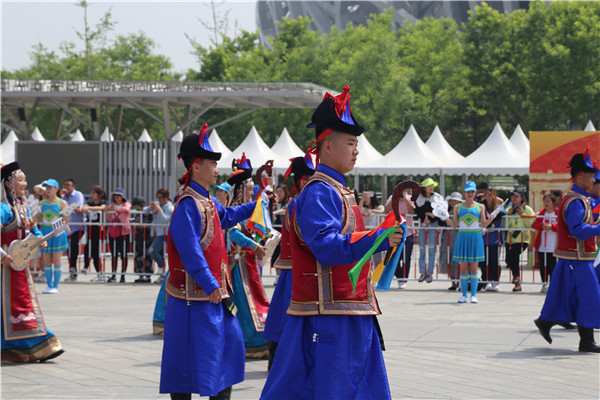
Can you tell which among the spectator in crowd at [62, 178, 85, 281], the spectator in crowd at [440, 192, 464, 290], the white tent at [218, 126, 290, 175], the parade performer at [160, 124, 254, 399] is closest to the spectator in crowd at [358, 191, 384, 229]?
the spectator in crowd at [440, 192, 464, 290]

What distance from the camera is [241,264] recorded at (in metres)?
8.68

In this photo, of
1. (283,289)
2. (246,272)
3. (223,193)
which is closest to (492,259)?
(223,193)

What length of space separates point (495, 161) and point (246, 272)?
20270 millimetres

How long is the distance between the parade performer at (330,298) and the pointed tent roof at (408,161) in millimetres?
23755

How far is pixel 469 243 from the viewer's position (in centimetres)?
1367

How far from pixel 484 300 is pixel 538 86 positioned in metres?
29.2

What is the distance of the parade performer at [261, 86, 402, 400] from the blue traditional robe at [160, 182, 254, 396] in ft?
4.34

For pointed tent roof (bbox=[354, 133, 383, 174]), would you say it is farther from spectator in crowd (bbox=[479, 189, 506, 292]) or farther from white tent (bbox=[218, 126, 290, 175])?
spectator in crowd (bbox=[479, 189, 506, 292])

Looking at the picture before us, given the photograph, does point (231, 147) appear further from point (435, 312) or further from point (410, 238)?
point (435, 312)

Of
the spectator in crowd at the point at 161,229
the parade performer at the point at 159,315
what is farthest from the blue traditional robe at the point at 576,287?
the spectator in crowd at the point at 161,229

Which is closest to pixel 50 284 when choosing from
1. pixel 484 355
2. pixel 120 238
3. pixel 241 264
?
pixel 120 238

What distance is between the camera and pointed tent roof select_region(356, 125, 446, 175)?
1121 inches

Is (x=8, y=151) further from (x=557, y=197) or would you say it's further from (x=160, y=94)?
(x=557, y=197)

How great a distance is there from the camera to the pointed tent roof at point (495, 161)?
2733cm
